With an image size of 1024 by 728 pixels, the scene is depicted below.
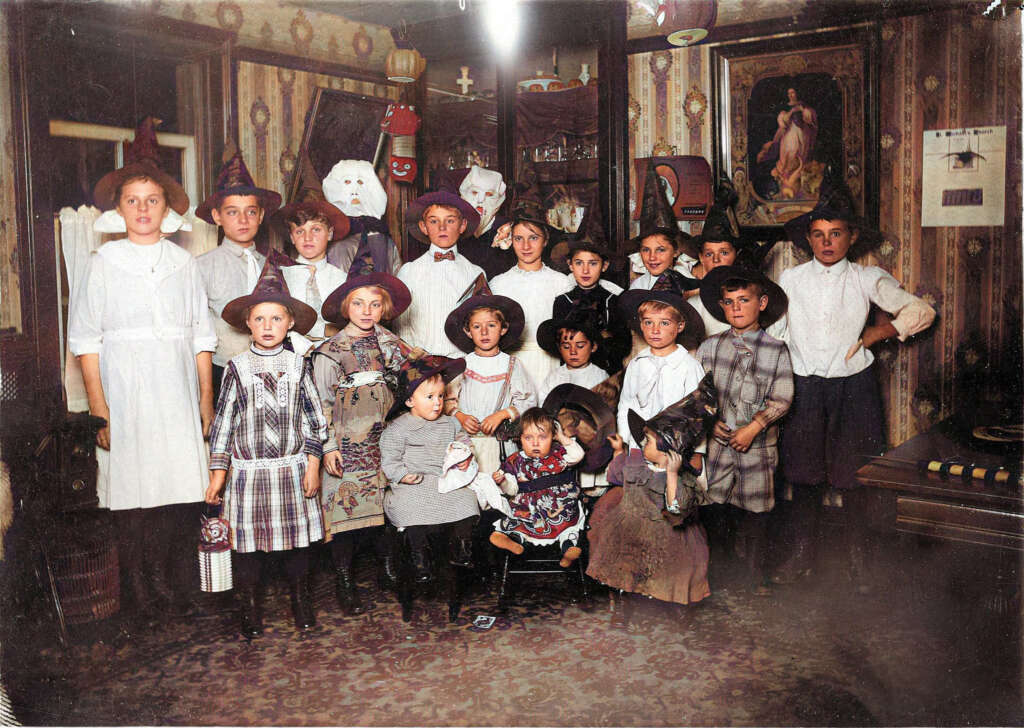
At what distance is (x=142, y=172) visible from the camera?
3619 millimetres

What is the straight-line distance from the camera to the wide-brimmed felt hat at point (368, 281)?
12.4ft

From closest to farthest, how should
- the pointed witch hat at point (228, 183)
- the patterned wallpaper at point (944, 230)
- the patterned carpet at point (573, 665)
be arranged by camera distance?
→ the patterned carpet at point (573, 665) < the patterned wallpaper at point (944, 230) < the pointed witch hat at point (228, 183)

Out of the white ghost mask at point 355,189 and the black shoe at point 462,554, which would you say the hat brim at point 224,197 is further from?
the black shoe at point 462,554

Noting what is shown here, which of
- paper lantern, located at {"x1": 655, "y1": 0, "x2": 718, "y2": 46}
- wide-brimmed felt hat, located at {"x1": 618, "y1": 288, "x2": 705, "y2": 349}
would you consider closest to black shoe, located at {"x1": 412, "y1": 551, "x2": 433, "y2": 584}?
wide-brimmed felt hat, located at {"x1": 618, "y1": 288, "x2": 705, "y2": 349}

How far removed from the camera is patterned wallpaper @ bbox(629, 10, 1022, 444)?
3.37 m

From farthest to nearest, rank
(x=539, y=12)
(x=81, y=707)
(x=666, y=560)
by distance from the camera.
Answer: (x=539, y=12), (x=666, y=560), (x=81, y=707)

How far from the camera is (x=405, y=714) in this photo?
10.2 feet

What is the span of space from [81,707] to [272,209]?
86.6 inches

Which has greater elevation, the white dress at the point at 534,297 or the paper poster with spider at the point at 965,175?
the paper poster with spider at the point at 965,175

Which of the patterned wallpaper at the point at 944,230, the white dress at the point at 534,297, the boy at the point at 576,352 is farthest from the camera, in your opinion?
the white dress at the point at 534,297

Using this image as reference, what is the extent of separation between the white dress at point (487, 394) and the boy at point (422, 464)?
21 cm

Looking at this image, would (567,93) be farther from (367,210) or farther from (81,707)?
(81,707)

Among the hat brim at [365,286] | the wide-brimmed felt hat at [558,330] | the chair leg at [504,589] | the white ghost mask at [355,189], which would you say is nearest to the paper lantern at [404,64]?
the white ghost mask at [355,189]

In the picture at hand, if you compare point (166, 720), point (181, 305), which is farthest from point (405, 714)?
point (181, 305)
